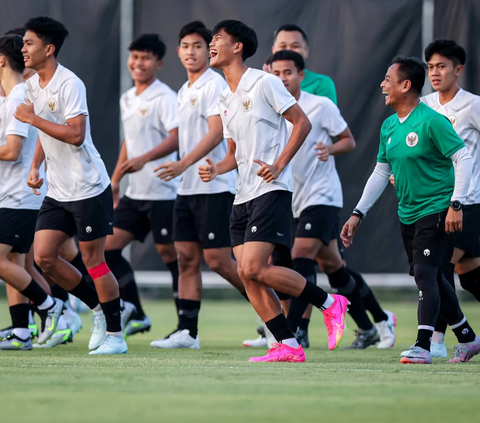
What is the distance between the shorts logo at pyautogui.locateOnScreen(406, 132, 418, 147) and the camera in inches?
237

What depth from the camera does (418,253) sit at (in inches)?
236

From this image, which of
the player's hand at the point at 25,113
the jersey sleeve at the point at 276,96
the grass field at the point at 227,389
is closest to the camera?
the grass field at the point at 227,389

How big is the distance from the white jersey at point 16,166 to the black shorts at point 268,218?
191cm

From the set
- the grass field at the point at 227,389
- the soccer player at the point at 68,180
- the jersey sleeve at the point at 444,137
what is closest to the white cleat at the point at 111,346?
the soccer player at the point at 68,180

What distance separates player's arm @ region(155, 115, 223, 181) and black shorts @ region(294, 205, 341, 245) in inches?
36.1

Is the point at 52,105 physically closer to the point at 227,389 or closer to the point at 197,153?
the point at 197,153

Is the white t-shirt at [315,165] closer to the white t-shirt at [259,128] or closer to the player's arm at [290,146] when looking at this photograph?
the white t-shirt at [259,128]

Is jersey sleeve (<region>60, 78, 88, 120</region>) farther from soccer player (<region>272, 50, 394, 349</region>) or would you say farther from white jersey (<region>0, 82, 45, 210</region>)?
soccer player (<region>272, 50, 394, 349</region>)

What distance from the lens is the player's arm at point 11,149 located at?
700 centimetres

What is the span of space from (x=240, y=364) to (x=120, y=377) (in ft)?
3.50

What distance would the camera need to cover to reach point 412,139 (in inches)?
238

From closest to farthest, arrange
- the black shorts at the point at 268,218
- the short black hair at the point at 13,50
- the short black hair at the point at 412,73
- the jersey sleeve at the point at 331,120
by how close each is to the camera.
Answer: the black shorts at the point at 268,218 < the short black hair at the point at 412,73 < the short black hair at the point at 13,50 < the jersey sleeve at the point at 331,120

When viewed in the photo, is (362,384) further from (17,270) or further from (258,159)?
(17,270)

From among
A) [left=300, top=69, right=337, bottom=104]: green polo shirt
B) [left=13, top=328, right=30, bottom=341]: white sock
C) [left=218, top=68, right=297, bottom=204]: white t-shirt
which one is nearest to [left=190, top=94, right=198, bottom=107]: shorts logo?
[left=300, top=69, right=337, bottom=104]: green polo shirt
